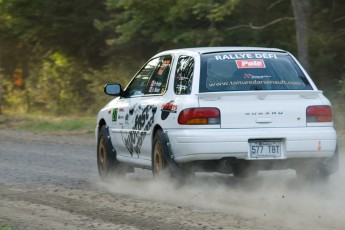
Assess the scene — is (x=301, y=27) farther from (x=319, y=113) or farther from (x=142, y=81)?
(x=319, y=113)

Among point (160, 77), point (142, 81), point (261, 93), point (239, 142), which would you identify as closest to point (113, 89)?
point (142, 81)

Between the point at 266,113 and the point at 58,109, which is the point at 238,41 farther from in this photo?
the point at 266,113

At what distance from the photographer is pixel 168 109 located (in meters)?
10.9

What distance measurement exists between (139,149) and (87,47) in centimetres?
2476

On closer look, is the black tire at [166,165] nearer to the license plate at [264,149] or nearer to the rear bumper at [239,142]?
the rear bumper at [239,142]

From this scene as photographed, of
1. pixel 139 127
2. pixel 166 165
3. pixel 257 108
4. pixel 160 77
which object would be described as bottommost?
pixel 166 165

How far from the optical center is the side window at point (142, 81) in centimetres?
1220

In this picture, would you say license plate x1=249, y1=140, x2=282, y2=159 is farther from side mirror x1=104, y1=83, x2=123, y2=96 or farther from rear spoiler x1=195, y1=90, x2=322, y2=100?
side mirror x1=104, y1=83, x2=123, y2=96

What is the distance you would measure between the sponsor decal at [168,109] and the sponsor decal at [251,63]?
2.73 ft

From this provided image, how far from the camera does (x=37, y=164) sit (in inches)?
623

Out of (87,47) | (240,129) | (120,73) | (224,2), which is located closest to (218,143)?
(240,129)

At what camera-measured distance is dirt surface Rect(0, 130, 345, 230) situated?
8648 millimetres

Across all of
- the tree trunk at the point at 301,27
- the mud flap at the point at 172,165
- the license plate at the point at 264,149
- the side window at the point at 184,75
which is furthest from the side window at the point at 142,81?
the tree trunk at the point at 301,27

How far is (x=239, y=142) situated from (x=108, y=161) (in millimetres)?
3044
